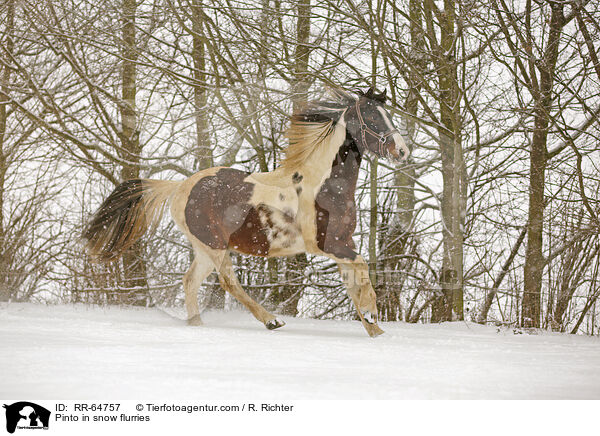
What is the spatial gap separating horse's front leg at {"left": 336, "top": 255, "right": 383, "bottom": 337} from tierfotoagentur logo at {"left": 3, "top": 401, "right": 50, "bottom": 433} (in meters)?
1.48

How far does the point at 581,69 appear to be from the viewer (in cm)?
366

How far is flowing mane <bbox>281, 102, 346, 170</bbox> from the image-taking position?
111 inches

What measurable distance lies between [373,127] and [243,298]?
103 cm

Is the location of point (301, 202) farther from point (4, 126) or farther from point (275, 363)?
point (4, 126)

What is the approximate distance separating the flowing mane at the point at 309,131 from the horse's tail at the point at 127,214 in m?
0.66

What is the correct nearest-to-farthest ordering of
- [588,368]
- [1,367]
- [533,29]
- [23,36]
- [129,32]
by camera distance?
1. [1,367]
2. [588,368]
3. [533,29]
4. [129,32]
5. [23,36]

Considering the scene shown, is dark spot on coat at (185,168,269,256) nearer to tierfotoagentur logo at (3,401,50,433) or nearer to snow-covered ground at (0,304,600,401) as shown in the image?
snow-covered ground at (0,304,600,401)

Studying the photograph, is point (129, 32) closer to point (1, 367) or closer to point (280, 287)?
point (280, 287)

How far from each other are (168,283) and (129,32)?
174cm

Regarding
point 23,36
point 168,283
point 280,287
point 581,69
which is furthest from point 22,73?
point 581,69

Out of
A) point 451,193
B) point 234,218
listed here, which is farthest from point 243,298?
point 451,193

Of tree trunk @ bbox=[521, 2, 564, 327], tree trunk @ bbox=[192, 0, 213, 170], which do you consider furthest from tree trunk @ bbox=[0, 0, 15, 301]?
tree trunk @ bbox=[521, 2, 564, 327]

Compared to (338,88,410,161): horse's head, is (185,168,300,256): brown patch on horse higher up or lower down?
lower down

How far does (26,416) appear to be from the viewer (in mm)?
1516
